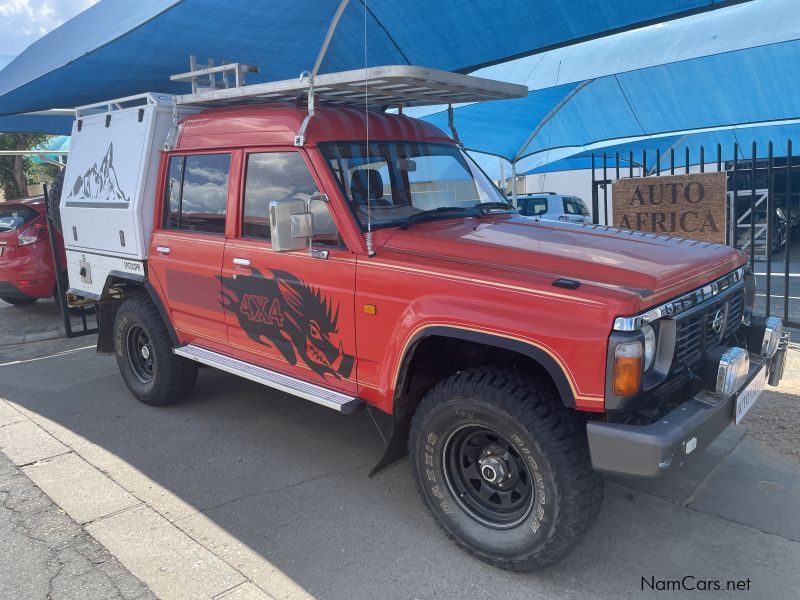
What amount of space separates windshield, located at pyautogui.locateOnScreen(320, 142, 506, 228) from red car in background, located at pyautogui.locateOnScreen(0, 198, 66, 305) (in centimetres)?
621

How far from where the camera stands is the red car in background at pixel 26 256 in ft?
28.3

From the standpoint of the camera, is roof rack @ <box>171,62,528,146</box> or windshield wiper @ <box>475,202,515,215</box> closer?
roof rack @ <box>171,62,528,146</box>

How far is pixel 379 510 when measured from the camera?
3.71 m

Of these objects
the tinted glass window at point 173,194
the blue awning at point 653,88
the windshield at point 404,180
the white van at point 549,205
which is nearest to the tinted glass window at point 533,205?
the white van at point 549,205

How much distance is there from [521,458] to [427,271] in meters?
1.00

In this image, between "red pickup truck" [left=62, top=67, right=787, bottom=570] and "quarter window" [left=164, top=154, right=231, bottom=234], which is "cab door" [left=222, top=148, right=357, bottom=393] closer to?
"red pickup truck" [left=62, top=67, right=787, bottom=570]

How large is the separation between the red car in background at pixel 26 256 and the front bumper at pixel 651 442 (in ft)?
26.3

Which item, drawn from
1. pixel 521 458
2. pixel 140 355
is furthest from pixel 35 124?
pixel 521 458

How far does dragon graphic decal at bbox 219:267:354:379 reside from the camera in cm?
368

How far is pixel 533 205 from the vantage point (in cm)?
1530

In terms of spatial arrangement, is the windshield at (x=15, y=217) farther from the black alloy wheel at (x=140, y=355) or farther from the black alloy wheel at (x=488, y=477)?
the black alloy wheel at (x=488, y=477)

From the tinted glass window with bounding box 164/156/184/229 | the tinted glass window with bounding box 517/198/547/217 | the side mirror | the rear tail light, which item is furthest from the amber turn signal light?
the tinted glass window with bounding box 517/198/547/217

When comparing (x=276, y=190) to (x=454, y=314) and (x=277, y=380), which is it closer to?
(x=277, y=380)

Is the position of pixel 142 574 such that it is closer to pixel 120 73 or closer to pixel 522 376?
pixel 522 376
